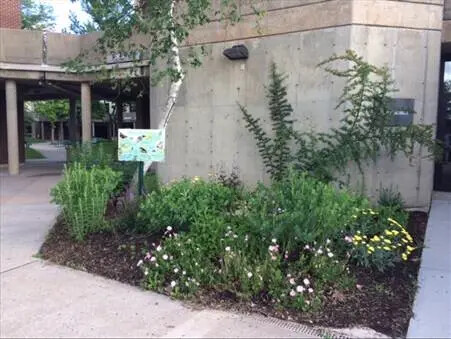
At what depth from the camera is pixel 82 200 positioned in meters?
5.84

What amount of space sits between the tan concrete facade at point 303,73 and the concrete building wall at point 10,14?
10410mm

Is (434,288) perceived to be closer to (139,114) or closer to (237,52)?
(237,52)

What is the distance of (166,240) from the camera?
501 cm

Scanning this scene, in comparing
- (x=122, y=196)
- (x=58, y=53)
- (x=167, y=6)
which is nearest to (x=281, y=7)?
(x=167, y=6)

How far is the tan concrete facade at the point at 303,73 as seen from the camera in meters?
7.56

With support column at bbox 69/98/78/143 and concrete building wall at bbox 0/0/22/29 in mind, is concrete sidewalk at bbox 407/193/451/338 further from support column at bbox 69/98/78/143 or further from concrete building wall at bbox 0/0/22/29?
support column at bbox 69/98/78/143

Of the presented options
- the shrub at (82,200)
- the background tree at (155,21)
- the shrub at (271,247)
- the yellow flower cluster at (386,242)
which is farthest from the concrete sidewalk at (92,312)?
the background tree at (155,21)

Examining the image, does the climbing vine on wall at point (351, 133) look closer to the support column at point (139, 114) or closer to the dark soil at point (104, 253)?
the dark soil at point (104, 253)

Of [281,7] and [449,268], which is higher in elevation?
[281,7]

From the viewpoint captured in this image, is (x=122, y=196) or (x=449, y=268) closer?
(x=449, y=268)

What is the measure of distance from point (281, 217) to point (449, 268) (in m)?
1.81

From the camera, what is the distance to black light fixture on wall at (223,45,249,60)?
857 cm

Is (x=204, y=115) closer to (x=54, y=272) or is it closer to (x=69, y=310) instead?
(x=54, y=272)

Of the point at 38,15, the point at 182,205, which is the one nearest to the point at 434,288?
the point at 182,205
